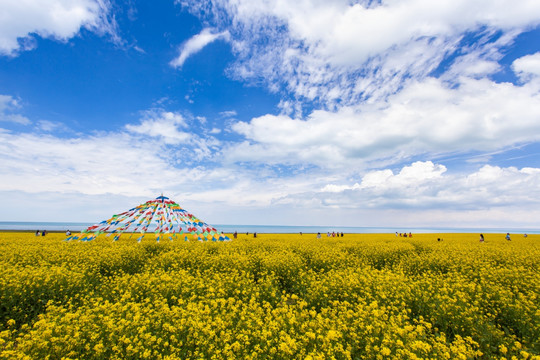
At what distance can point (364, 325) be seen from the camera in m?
6.05

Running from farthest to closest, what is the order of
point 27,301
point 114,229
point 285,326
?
point 114,229 → point 27,301 → point 285,326

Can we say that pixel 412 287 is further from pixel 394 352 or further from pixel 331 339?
pixel 331 339

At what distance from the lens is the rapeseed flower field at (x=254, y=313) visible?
4.98 m

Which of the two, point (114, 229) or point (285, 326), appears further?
point (114, 229)

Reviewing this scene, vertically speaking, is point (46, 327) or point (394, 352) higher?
point (46, 327)

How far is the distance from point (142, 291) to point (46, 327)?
3741mm

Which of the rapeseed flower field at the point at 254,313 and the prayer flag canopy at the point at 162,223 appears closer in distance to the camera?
the rapeseed flower field at the point at 254,313

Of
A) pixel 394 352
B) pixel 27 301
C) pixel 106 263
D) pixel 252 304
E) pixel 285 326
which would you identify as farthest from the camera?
pixel 106 263

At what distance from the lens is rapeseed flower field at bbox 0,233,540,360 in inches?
196

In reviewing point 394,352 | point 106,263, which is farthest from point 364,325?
point 106,263

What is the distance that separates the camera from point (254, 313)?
679cm

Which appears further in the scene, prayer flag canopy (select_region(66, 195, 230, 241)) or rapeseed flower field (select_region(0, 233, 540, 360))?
prayer flag canopy (select_region(66, 195, 230, 241))

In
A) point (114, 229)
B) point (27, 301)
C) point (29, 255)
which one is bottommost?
point (27, 301)

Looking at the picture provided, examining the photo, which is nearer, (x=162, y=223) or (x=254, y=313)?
(x=254, y=313)
